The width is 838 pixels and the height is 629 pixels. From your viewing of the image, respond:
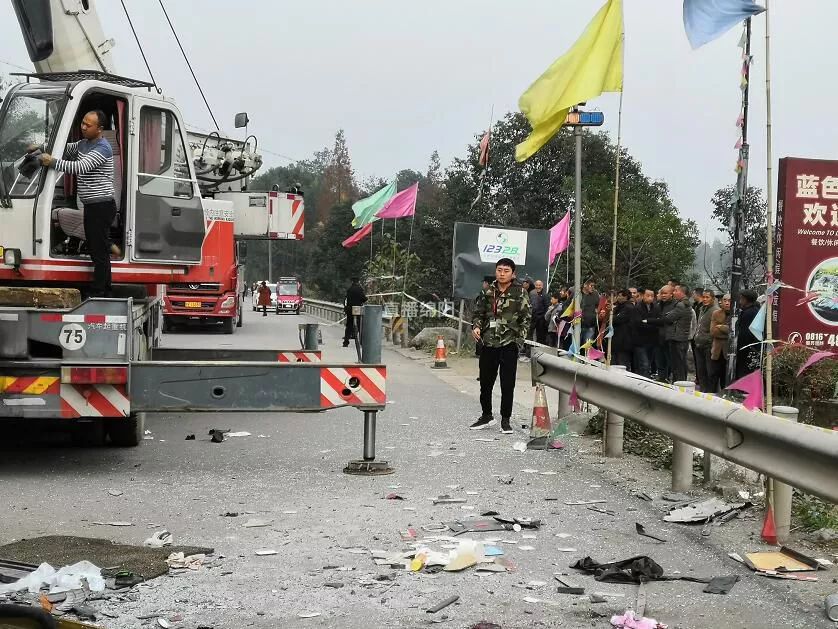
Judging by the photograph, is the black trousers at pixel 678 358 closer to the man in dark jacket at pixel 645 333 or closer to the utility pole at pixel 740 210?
the man in dark jacket at pixel 645 333

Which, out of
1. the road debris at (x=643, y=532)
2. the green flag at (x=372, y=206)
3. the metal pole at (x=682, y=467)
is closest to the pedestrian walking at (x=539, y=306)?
the green flag at (x=372, y=206)

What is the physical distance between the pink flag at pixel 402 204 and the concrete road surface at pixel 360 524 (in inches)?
713

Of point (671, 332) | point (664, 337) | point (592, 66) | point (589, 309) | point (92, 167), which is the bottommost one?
point (664, 337)

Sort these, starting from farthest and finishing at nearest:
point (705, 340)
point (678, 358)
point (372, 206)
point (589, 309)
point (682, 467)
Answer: point (372, 206)
point (589, 309)
point (678, 358)
point (705, 340)
point (682, 467)

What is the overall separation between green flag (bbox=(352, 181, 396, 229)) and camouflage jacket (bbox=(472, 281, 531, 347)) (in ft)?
61.4

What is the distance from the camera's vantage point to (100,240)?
9648 millimetres

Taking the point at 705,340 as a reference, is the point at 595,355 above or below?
above

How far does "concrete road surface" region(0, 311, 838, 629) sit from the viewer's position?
504 centimetres

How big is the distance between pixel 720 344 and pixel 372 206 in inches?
630

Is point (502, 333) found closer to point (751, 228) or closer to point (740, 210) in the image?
point (740, 210)

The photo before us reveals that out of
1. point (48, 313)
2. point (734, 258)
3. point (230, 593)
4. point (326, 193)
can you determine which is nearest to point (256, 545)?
point (230, 593)

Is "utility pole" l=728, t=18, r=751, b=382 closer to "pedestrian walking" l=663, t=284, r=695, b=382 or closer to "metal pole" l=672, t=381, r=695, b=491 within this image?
"pedestrian walking" l=663, t=284, r=695, b=382

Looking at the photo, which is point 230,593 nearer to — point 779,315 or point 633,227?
point 779,315

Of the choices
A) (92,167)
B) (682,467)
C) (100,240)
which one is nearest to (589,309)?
(100,240)
